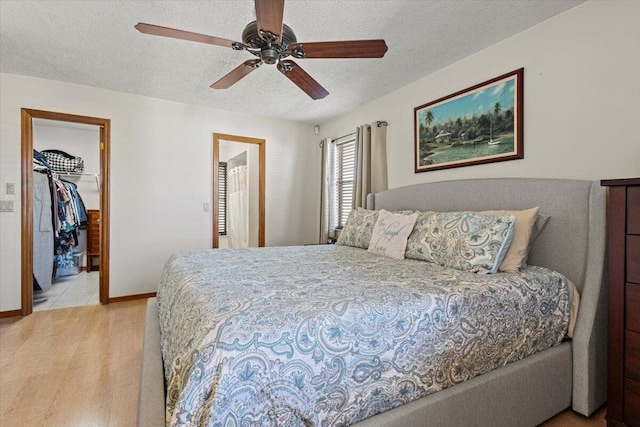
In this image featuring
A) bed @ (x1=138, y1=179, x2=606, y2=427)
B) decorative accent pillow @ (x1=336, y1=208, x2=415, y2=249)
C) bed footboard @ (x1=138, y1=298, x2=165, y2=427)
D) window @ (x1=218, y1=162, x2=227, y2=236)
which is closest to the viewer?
bed @ (x1=138, y1=179, x2=606, y2=427)

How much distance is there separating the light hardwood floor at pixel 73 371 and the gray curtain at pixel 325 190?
7.88 feet

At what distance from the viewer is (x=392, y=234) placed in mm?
2439

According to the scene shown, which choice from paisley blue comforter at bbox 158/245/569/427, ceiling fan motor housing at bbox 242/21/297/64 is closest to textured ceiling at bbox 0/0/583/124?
ceiling fan motor housing at bbox 242/21/297/64

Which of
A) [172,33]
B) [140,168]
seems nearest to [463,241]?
[172,33]

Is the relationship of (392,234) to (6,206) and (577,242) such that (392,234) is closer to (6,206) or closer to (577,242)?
(577,242)

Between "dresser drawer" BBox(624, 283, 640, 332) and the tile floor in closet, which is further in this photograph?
the tile floor in closet

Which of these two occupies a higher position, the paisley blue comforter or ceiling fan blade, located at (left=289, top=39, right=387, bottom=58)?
ceiling fan blade, located at (left=289, top=39, right=387, bottom=58)

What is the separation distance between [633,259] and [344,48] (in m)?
1.80

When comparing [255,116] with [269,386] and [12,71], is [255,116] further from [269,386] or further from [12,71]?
[269,386]

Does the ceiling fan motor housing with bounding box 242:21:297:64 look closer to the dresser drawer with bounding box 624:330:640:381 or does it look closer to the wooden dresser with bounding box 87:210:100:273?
the dresser drawer with bounding box 624:330:640:381

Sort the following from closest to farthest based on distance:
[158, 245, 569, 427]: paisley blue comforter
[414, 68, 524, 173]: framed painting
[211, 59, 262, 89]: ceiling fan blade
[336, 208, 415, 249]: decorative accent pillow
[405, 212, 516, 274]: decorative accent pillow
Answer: [158, 245, 569, 427]: paisley blue comforter → [405, 212, 516, 274]: decorative accent pillow → [211, 59, 262, 89]: ceiling fan blade → [414, 68, 524, 173]: framed painting → [336, 208, 415, 249]: decorative accent pillow

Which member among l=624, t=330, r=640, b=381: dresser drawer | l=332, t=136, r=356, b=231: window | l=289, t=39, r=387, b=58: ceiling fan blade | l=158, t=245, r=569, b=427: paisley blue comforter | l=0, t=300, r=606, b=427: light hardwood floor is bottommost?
l=0, t=300, r=606, b=427: light hardwood floor

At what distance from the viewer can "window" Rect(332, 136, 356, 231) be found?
13.7 ft

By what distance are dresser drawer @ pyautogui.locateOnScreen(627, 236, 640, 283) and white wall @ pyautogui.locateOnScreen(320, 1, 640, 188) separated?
2.00 ft
